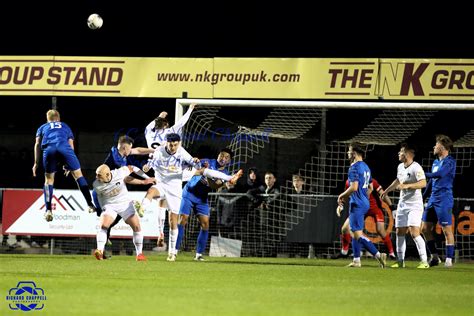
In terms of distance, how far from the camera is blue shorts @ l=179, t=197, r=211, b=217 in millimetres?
16406

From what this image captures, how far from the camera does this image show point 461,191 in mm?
21547

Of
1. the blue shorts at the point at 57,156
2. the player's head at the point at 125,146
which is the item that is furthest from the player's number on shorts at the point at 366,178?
the blue shorts at the point at 57,156

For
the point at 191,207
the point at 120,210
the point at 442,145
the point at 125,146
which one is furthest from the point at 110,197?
the point at 442,145

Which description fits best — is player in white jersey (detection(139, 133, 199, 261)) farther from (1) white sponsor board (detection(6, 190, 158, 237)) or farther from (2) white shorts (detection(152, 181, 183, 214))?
(1) white sponsor board (detection(6, 190, 158, 237))

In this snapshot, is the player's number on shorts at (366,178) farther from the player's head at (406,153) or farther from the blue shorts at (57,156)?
the blue shorts at (57,156)

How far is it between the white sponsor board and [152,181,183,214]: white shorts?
2.93 m

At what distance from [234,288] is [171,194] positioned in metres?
5.49

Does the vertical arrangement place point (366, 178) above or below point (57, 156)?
below

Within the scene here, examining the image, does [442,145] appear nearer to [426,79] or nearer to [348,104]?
[348,104]

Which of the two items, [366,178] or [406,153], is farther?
[406,153]

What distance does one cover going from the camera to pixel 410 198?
1573cm

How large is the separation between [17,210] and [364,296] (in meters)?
10.7

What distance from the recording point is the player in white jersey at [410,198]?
15.5 m
